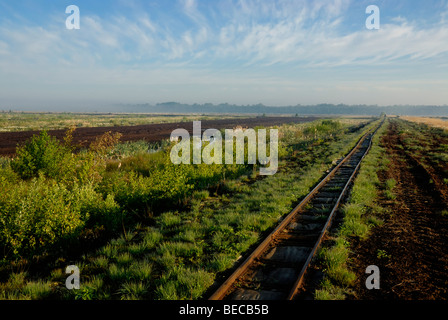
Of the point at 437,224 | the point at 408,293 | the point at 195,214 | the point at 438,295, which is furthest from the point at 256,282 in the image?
the point at 437,224

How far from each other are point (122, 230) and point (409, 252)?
7.29m

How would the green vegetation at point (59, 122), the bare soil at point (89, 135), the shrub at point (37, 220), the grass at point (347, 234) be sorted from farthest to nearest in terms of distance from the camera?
1. the green vegetation at point (59, 122)
2. the bare soil at point (89, 135)
3. the shrub at point (37, 220)
4. the grass at point (347, 234)

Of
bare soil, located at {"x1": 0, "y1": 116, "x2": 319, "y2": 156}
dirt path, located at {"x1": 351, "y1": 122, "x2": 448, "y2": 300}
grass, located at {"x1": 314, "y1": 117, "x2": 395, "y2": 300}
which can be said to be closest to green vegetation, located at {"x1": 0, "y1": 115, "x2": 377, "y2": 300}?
grass, located at {"x1": 314, "y1": 117, "x2": 395, "y2": 300}

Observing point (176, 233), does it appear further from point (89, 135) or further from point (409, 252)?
point (89, 135)

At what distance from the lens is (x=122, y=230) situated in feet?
25.9

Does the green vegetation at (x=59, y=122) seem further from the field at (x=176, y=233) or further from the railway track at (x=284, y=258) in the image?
the railway track at (x=284, y=258)

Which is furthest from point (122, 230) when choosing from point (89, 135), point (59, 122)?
point (59, 122)

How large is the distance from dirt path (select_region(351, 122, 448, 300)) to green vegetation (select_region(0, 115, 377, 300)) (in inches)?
99.3

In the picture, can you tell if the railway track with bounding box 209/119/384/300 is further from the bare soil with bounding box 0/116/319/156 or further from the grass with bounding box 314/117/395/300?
the bare soil with bounding box 0/116/319/156

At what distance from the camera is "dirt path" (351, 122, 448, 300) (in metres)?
4.79

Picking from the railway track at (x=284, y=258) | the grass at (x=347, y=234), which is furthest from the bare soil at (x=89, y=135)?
the grass at (x=347, y=234)

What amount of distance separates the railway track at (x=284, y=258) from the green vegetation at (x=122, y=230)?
381 millimetres

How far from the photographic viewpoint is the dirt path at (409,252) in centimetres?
479
